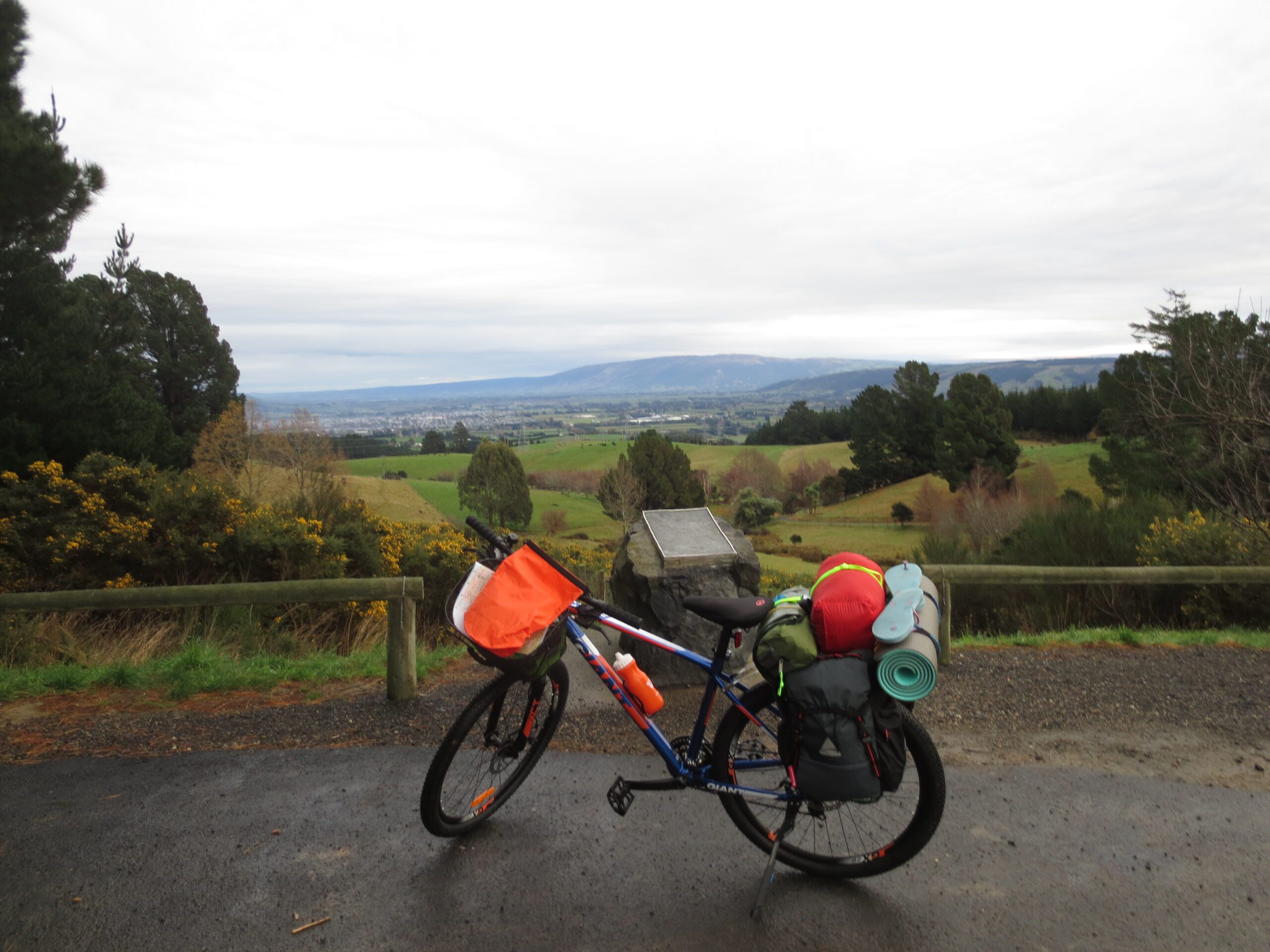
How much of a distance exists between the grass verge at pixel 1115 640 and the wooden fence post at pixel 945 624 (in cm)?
54

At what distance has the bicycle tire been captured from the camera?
2920 millimetres

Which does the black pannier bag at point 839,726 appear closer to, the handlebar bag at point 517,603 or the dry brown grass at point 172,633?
the handlebar bag at point 517,603

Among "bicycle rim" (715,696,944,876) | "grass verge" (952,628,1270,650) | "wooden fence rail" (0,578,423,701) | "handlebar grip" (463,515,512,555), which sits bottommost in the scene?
"grass verge" (952,628,1270,650)

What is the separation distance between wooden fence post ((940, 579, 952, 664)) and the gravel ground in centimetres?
11

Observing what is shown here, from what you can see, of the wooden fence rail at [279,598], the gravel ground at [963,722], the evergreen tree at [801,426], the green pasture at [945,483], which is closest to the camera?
the gravel ground at [963,722]

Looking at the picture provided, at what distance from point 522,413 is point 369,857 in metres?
113

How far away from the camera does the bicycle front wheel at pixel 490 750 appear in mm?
3197

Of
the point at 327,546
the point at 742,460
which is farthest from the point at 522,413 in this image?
the point at 327,546

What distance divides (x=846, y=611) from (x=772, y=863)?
102 centimetres

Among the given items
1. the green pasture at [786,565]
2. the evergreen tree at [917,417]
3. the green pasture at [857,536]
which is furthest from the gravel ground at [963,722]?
the evergreen tree at [917,417]

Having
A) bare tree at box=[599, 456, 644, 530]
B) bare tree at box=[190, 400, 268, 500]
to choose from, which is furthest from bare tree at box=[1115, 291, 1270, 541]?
bare tree at box=[599, 456, 644, 530]

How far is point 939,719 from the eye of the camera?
4.70m

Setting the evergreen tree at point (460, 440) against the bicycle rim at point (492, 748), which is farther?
the evergreen tree at point (460, 440)

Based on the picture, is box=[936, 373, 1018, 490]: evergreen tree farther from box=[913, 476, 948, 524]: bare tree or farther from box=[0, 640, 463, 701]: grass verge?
box=[0, 640, 463, 701]: grass verge
